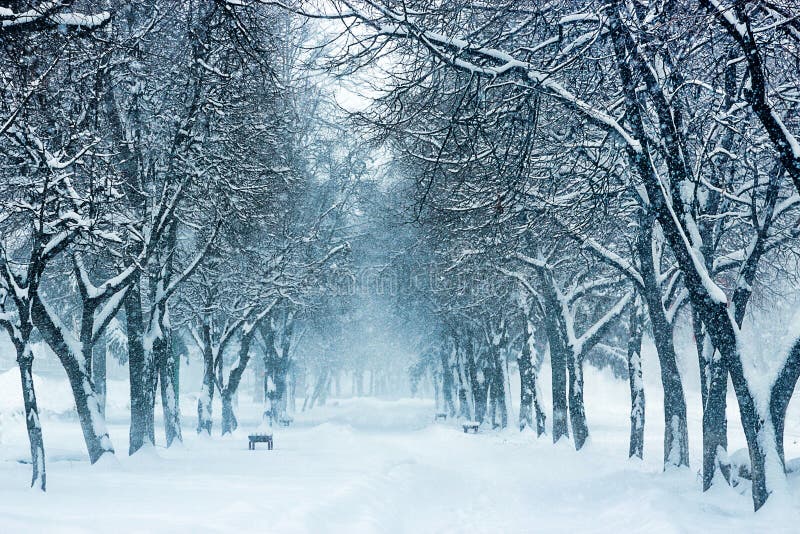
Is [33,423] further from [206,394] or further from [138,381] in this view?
[206,394]

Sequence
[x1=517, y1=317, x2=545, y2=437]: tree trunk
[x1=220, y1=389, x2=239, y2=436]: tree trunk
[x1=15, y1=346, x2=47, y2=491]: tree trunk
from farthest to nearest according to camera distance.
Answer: [x1=220, y1=389, x2=239, y2=436]: tree trunk
[x1=517, y1=317, x2=545, y2=437]: tree trunk
[x1=15, y1=346, x2=47, y2=491]: tree trunk

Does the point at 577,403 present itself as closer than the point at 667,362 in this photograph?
No

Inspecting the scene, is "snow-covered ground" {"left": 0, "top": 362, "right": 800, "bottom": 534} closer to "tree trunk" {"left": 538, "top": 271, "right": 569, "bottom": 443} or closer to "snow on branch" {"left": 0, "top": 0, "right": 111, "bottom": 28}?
"tree trunk" {"left": 538, "top": 271, "right": 569, "bottom": 443}

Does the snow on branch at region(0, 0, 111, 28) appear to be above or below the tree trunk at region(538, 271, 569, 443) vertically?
above

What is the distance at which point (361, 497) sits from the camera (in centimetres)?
1095

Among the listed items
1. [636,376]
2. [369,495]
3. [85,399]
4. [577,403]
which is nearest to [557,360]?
[577,403]

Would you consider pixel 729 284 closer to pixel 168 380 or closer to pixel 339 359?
pixel 168 380

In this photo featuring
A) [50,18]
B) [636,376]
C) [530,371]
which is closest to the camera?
[50,18]

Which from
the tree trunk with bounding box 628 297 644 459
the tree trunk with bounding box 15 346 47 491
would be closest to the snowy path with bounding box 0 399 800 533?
the tree trunk with bounding box 15 346 47 491

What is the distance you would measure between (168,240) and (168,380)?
6.16 meters

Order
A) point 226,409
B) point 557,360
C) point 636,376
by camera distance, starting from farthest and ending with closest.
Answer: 1. point 226,409
2. point 557,360
3. point 636,376

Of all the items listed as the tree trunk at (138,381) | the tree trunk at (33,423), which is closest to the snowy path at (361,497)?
the tree trunk at (33,423)

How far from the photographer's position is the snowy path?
8.16 m

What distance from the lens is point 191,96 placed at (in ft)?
51.2
